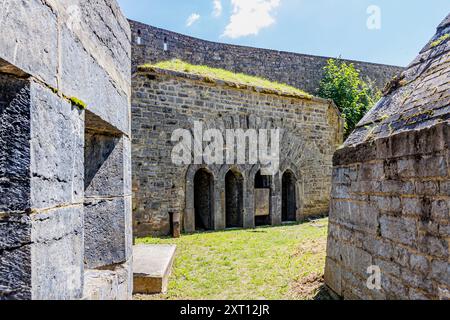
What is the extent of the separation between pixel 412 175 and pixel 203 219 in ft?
24.3

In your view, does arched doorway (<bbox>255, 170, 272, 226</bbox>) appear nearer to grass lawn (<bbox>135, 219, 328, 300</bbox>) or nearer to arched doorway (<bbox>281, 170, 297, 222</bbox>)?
arched doorway (<bbox>281, 170, 297, 222</bbox>)

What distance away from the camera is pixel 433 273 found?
8.11 feet

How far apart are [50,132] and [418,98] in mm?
3297

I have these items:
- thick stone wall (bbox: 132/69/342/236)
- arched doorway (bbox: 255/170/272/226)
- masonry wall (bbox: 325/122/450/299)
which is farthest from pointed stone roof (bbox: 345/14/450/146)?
arched doorway (bbox: 255/170/272/226)

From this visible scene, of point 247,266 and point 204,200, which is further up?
point 204,200

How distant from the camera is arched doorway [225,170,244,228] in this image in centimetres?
988

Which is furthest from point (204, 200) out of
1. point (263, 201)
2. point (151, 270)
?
point (151, 270)

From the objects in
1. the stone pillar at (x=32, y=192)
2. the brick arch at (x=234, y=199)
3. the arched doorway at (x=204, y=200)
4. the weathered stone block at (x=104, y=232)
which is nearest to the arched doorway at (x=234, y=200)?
the brick arch at (x=234, y=199)

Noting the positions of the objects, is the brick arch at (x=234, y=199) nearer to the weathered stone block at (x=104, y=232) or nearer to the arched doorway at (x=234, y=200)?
the arched doorway at (x=234, y=200)

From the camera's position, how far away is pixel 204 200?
975 cm

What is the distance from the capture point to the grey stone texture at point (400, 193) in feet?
8.13

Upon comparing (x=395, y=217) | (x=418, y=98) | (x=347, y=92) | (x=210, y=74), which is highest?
(x=347, y=92)

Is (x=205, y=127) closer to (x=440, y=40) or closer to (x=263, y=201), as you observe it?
(x=263, y=201)
